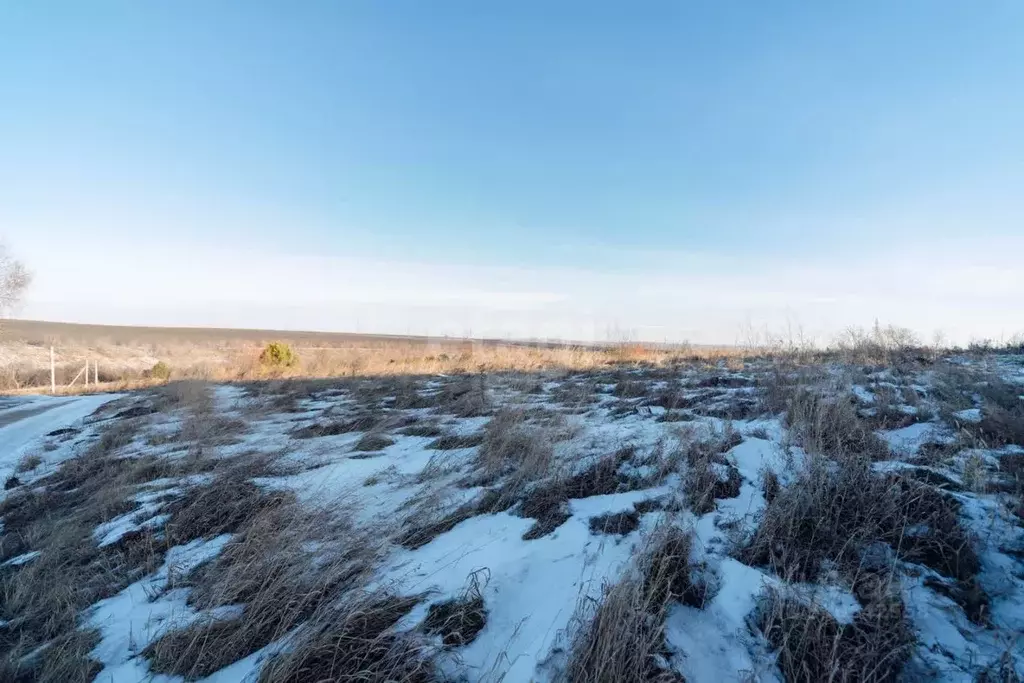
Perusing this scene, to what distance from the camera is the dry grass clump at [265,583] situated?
2557mm

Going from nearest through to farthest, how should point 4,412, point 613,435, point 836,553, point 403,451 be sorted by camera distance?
point 836,553
point 613,435
point 403,451
point 4,412

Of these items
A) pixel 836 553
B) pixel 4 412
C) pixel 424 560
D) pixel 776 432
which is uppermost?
pixel 776 432

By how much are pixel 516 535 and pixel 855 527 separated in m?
2.00

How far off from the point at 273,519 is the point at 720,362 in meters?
9.45

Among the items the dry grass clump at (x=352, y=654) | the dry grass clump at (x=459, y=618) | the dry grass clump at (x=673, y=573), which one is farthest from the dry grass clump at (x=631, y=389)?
the dry grass clump at (x=352, y=654)

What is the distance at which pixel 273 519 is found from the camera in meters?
3.68

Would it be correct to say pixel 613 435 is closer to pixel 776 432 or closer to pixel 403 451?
pixel 776 432

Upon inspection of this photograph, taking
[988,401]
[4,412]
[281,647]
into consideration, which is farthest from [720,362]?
[4,412]

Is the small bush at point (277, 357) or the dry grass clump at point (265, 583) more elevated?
the small bush at point (277, 357)

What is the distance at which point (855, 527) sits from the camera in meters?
2.78

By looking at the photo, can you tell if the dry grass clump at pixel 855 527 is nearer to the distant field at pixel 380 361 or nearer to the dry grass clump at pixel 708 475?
the dry grass clump at pixel 708 475

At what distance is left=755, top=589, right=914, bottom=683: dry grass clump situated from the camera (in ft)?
6.62

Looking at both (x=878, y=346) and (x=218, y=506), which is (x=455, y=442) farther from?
(x=878, y=346)

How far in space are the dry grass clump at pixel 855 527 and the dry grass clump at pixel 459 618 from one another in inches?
59.3
